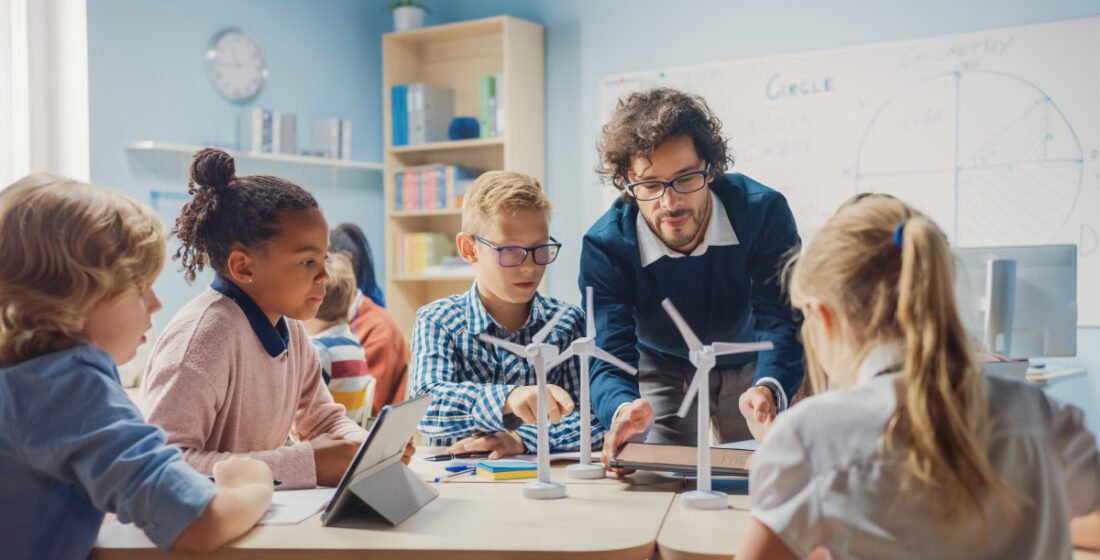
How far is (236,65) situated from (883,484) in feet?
14.2

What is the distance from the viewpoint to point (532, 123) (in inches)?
199

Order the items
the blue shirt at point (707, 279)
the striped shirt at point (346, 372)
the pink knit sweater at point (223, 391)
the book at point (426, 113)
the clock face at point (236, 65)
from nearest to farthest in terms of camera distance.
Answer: the pink knit sweater at point (223, 391)
the blue shirt at point (707, 279)
the striped shirt at point (346, 372)
the clock face at point (236, 65)
the book at point (426, 113)

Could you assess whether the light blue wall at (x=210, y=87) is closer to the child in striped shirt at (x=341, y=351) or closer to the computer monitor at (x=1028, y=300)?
the child in striped shirt at (x=341, y=351)

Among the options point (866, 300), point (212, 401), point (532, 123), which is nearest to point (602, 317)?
point (212, 401)

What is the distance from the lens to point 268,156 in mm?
4500

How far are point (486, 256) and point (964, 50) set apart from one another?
2917mm

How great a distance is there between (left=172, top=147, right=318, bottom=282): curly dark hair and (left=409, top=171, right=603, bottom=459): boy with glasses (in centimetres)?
49

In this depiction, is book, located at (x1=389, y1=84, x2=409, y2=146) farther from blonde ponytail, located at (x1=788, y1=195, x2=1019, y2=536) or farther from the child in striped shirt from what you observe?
blonde ponytail, located at (x1=788, y1=195, x2=1019, y2=536)

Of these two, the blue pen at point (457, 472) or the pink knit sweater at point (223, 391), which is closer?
the pink knit sweater at point (223, 391)

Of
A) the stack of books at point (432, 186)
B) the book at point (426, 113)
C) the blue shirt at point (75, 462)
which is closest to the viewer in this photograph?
the blue shirt at point (75, 462)

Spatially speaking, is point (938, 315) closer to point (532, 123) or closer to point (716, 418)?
point (716, 418)

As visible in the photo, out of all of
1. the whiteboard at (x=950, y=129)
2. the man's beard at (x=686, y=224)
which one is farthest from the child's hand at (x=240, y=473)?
the whiteboard at (x=950, y=129)

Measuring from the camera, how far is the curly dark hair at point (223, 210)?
1649mm

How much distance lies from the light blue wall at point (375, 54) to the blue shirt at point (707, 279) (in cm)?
249
